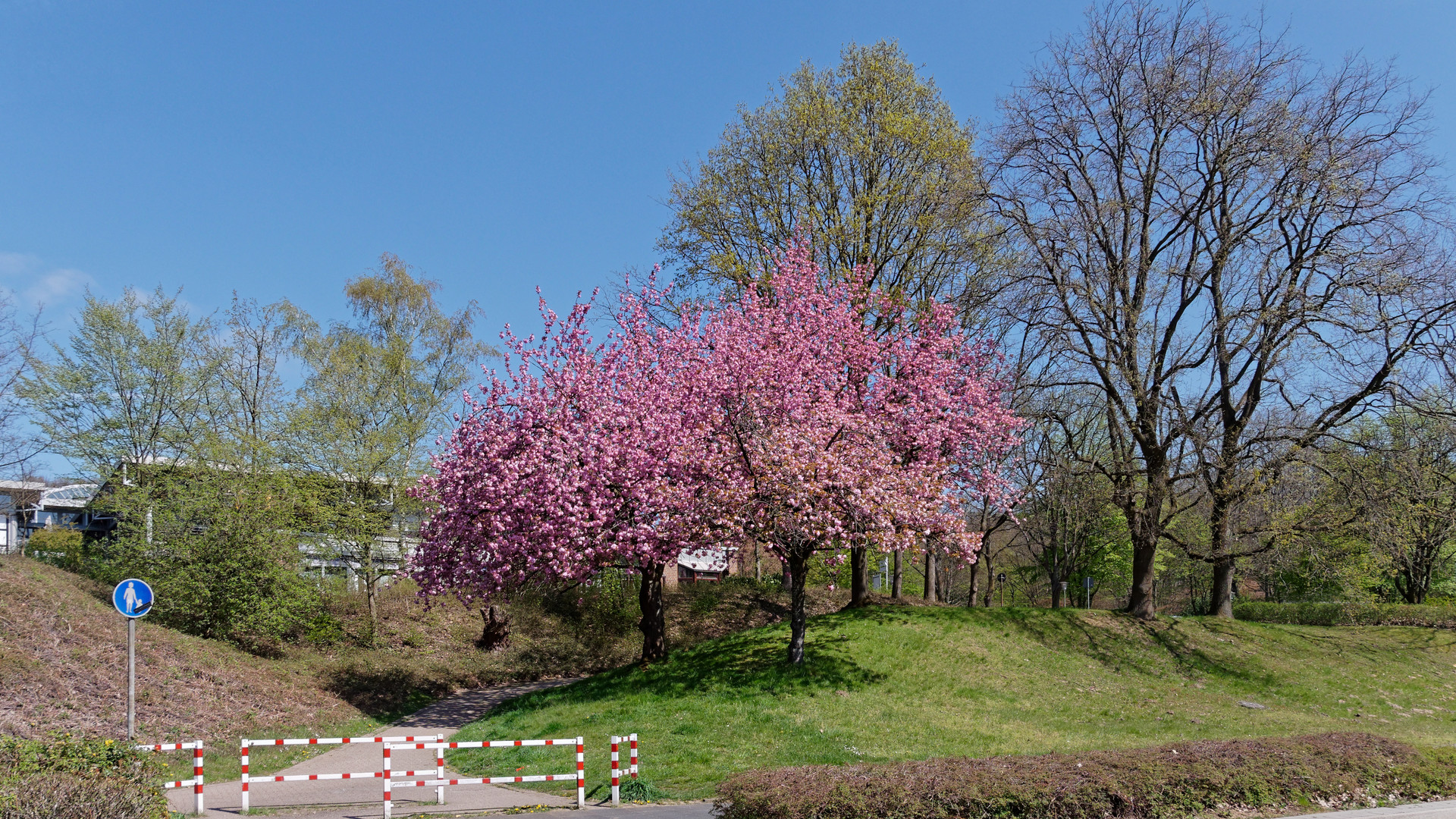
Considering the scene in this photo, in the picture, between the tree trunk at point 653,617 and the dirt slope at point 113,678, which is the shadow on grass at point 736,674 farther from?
the dirt slope at point 113,678

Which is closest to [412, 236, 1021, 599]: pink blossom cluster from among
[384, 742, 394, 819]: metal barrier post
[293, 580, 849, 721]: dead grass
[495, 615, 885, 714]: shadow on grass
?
[495, 615, 885, 714]: shadow on grass

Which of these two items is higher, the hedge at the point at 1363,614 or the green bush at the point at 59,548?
the green bush at the point at 59,548

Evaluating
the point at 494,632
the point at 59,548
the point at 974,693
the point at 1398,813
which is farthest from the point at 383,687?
the point at 1398,813

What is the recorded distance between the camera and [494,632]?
1216 inches

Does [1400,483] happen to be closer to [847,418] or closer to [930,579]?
[847,418]

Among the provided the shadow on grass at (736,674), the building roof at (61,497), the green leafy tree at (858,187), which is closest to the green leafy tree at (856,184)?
the green leafy tree at (858,187)

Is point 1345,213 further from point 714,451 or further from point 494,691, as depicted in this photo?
point 494,691

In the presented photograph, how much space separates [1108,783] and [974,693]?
32.1 feet

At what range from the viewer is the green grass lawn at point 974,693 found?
1493 cm

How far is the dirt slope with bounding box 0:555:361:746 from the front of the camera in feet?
55.0

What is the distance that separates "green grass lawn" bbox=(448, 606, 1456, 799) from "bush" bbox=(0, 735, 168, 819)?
5.47m

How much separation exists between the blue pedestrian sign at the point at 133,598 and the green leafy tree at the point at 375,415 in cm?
1500

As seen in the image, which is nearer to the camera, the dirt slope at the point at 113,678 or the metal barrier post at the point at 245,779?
the metal barrier post at the point at 245,779

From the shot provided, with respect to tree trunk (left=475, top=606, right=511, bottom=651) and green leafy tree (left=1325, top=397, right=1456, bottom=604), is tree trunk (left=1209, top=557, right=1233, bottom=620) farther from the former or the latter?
tree trunk (left=475, top=606, right=511, bottom=651)
